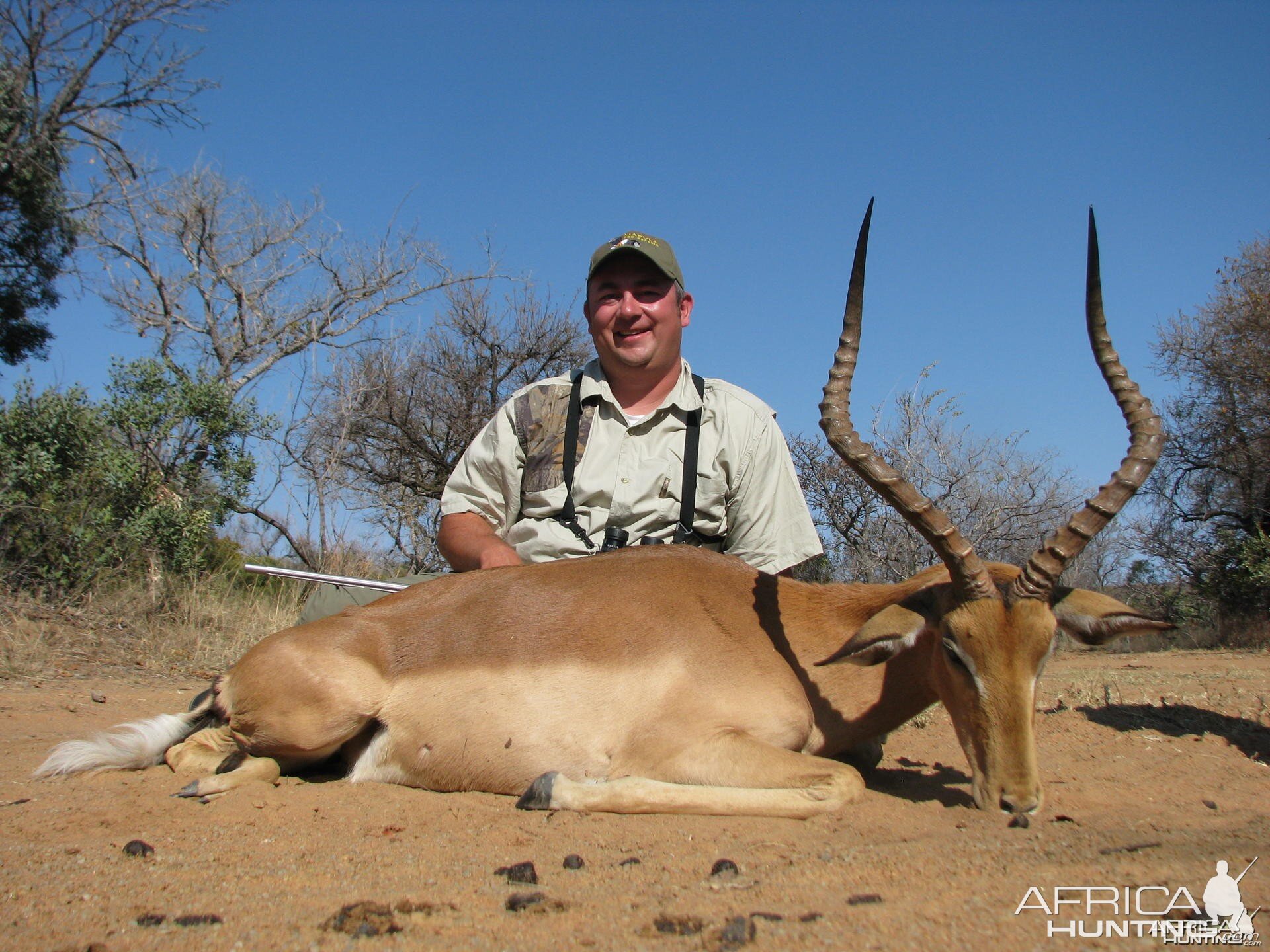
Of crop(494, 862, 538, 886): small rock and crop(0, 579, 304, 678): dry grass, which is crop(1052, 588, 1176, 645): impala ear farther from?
crop(0, 579, 304, 678): dry grass

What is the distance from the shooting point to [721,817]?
3.71 m

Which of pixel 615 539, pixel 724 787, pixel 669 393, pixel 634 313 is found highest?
pixel 634 313

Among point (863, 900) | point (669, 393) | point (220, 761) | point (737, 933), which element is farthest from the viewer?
point (669, 393)

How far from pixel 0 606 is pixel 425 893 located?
8.13 m

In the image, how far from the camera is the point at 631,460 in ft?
19.2

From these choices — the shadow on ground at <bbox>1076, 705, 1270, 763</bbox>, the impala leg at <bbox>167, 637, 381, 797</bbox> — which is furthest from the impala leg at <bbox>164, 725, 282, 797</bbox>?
the shadow on ground at <bbox>1076, 705, 1270, 763</bbox>

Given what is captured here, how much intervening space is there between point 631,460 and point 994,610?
2.49m

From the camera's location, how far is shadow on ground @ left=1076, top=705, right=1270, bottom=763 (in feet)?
18.0

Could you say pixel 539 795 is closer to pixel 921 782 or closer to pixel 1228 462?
pixel 921 782

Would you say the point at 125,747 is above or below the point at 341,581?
below

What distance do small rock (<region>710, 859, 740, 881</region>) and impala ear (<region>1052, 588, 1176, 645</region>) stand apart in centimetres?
203

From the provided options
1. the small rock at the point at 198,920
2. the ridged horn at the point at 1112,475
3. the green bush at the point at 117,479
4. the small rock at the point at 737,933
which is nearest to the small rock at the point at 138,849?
the small rock at the point at 198,920

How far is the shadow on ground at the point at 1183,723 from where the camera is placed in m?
5.49

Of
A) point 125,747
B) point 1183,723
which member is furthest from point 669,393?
point 1183,723
